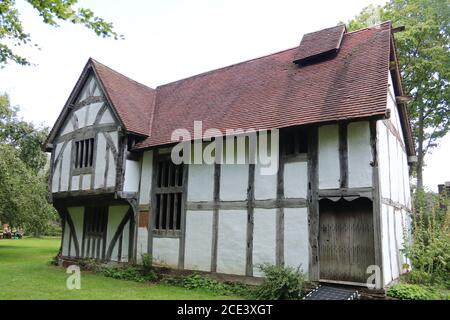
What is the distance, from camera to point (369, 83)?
31.1 feet

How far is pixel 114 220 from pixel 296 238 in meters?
7.38

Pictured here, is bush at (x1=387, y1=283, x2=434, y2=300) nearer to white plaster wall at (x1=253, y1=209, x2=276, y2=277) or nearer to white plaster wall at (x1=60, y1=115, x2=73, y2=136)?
white plaster wall at (x1=253, y1=209, x2=276, y2=277)

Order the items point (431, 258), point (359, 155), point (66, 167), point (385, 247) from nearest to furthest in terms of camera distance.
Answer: point (385, 247), point (359, 155), point (431, 258), point (66, 167)

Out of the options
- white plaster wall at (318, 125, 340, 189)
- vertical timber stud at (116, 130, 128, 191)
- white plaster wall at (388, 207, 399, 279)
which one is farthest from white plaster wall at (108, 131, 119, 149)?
white plaster wall at (388, 207, 399, 279)

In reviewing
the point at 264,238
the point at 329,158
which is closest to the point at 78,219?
the point at 264,238

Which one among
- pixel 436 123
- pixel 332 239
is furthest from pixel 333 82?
pixel 436 123

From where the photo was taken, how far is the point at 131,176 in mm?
12727

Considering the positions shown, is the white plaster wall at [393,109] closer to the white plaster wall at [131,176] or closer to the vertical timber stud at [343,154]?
the vertical timber stud at [343,154]

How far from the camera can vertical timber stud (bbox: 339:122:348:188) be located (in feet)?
29.4

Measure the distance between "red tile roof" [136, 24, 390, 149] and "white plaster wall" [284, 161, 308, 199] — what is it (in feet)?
3.74

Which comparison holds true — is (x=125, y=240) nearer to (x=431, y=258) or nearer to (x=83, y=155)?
(x=83, y=155)

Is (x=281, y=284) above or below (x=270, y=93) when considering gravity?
below
